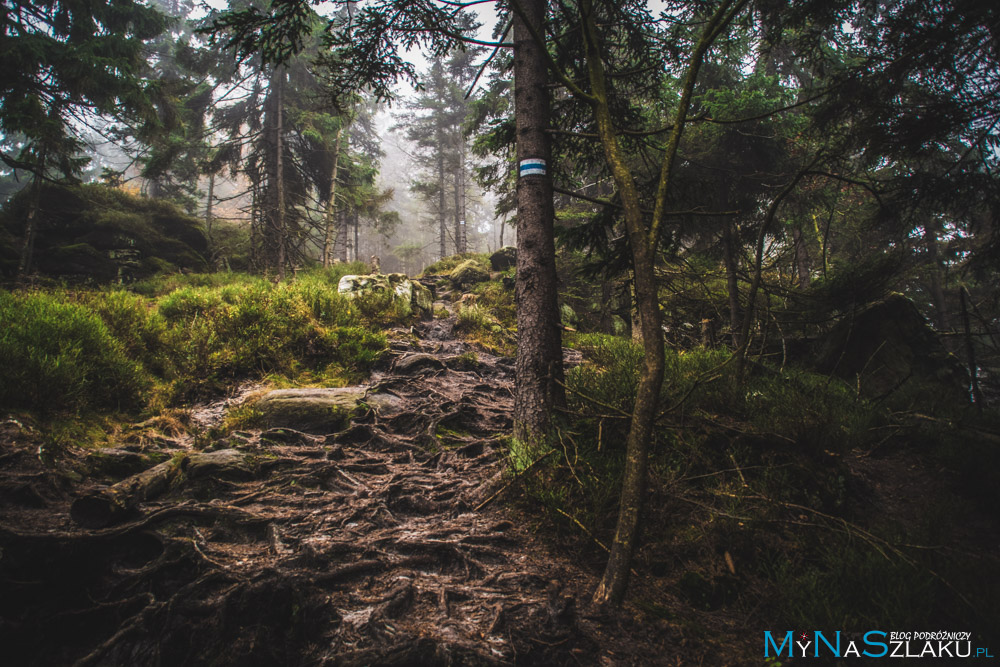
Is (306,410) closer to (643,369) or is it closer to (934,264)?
(643,369)

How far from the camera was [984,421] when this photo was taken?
386 centimetres

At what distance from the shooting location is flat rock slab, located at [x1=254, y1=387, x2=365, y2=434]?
185 inches

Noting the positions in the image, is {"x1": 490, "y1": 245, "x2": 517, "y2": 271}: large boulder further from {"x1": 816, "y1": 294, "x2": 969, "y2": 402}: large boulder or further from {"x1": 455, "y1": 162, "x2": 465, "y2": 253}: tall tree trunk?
{"x1": 816, "y1": 294, "x2": 969, "y2": 402}: large boulder

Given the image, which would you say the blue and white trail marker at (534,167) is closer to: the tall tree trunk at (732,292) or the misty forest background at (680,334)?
the misty forest background at (680,334)

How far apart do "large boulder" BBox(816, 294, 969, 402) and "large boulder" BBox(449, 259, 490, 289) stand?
1165 cm

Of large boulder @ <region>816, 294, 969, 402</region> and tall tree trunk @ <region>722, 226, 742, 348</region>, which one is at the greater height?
tall tree trunk @ <region>722, 226, 742, 348</region>

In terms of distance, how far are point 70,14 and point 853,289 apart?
24.3 metres

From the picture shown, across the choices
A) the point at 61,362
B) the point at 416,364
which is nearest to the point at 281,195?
the point at 416,364

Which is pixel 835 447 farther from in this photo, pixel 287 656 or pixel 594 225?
pixel 287 656

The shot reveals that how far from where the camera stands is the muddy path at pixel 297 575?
1790 mm

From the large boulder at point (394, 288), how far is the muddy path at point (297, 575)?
6477 mm

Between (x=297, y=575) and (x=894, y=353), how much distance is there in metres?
9.67

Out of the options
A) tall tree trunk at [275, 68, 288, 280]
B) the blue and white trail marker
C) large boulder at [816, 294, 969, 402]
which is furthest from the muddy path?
tall tree trunk at [275, 68, 288, 280]

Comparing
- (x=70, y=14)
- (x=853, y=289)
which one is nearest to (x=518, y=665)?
(x=853, y=289)
